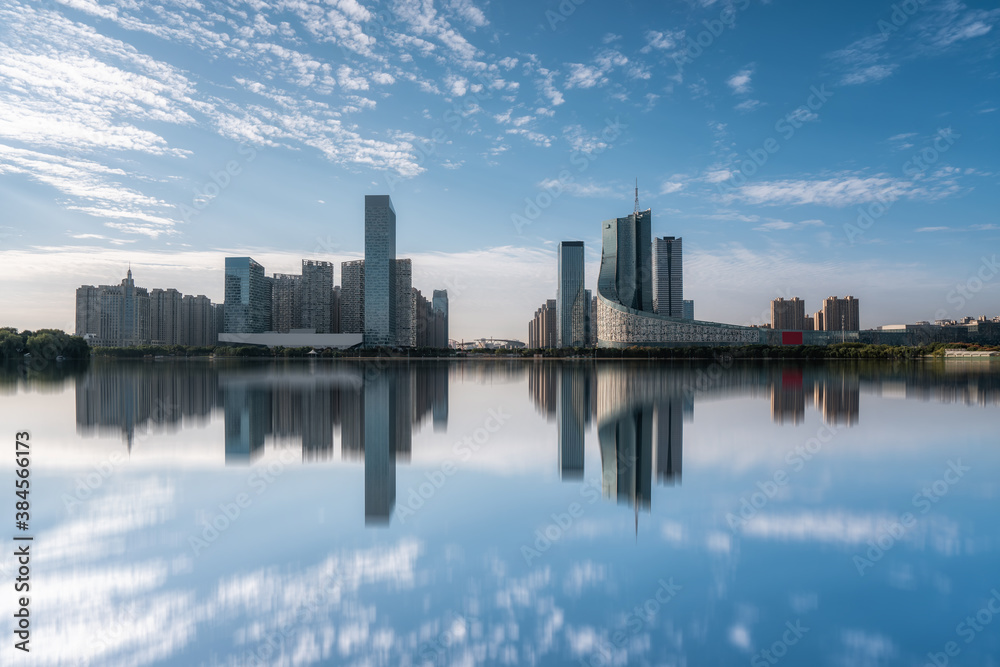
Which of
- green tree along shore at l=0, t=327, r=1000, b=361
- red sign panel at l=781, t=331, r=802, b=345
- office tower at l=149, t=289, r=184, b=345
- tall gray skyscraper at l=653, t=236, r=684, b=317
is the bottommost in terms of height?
green tree along shore at l=0, t=327, r=1000, b=361

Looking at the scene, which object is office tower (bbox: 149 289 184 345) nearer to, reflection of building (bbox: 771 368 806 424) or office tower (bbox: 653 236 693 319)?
office tower (bbox: 653 236 693 319)

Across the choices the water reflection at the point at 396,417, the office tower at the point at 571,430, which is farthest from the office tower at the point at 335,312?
the office tower at the point at 571,430

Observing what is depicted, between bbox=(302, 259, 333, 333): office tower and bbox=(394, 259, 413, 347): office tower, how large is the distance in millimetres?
Answer: 21775

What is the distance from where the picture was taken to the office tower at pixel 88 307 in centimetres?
14325

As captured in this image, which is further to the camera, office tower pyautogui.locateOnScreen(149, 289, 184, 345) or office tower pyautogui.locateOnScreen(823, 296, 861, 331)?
office tower pyautogui.locateOnScreen(823, 296, 861, 331)

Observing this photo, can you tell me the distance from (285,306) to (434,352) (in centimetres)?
6638

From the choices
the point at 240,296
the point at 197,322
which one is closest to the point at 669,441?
the point at 240,296

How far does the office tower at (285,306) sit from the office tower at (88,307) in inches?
1738

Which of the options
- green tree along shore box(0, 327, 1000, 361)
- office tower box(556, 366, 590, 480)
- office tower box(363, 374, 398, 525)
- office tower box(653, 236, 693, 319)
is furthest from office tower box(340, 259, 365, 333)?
office tower box(363, 374, 398, 525)

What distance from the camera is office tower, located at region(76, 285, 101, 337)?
14325 cm

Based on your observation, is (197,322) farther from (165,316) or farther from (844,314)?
(844,314)

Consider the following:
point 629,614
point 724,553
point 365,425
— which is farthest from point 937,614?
point 365,425

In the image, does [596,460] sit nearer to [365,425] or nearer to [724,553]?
[724,553]

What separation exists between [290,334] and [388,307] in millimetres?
29414
